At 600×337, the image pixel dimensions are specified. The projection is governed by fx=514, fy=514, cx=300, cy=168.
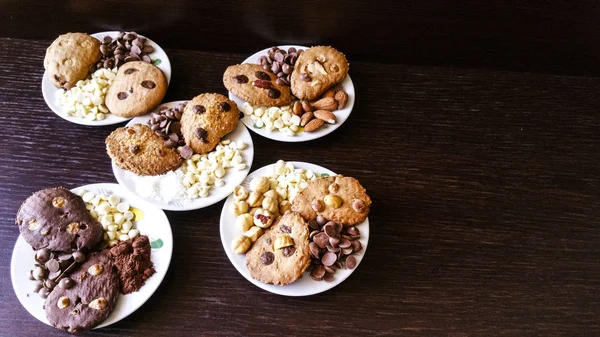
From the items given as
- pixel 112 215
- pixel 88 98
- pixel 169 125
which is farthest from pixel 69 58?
pixel 112 215

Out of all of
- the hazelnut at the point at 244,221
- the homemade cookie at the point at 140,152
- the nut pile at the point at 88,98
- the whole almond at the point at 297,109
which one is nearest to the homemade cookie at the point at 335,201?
the hazelnut at the point at 244,221

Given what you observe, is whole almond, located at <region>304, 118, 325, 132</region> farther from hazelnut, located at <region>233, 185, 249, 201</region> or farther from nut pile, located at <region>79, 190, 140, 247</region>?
nut pile, located at <region>79, 190, 140, 247</region>

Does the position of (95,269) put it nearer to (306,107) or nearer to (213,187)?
(213,187)

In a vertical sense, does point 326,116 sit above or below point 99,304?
above

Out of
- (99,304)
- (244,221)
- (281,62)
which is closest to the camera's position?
(99,304)

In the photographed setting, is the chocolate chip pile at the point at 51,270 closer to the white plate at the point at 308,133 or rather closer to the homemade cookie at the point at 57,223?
the homemade cookie at the point at 57,223

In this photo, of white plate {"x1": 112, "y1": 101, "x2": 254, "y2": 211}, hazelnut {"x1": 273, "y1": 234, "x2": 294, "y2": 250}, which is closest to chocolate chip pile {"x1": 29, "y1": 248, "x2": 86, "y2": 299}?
white plate {"x1": 112, "y1": 101, "x2": 254, "y2": 211}
